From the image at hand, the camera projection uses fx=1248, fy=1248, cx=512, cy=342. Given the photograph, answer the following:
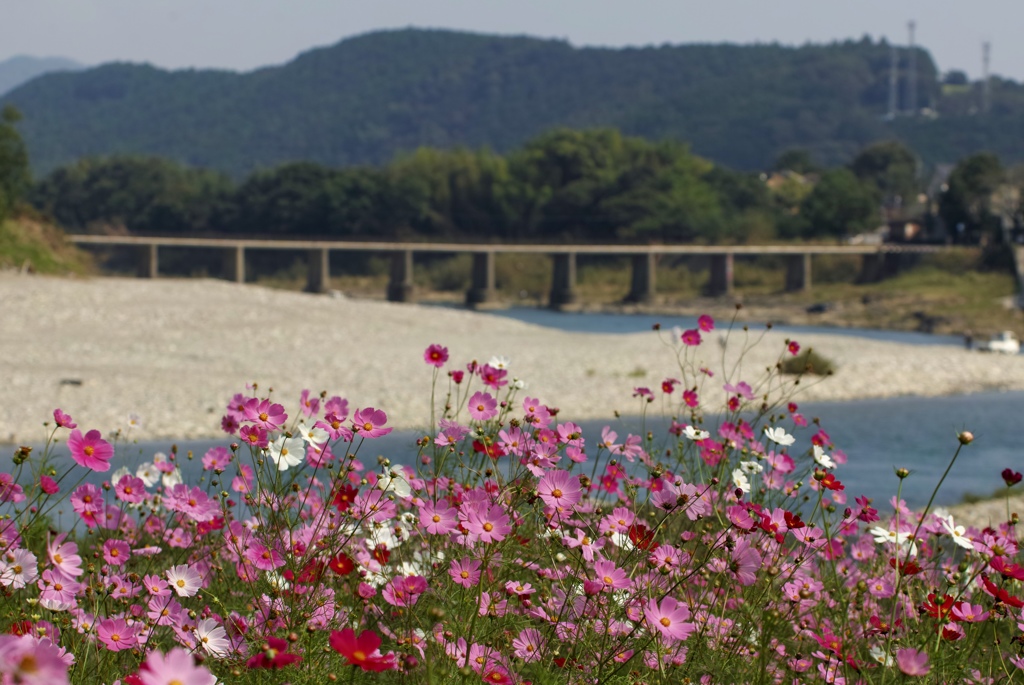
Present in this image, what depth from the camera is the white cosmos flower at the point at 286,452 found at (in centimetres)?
368

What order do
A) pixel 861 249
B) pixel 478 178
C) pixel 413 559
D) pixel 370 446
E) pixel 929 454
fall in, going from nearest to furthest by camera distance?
pixel 413 559, pixel 370 446, pixel 929 454, pixel 861 249, pixel 478 178

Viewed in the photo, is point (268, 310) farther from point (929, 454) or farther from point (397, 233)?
point (397, 233)

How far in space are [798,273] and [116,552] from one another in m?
85.9

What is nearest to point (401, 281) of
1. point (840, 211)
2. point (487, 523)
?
point (840, 211)

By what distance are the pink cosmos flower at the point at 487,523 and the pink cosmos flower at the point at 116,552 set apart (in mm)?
1476

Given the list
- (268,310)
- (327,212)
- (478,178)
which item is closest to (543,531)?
(268,310)

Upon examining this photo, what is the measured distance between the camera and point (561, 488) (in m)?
3.24

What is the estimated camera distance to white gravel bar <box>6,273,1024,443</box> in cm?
2094

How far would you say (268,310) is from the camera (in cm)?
3766

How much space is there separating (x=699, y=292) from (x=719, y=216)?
10.6 meters

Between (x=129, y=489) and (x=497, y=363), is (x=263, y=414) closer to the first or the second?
(x=129, y=489)

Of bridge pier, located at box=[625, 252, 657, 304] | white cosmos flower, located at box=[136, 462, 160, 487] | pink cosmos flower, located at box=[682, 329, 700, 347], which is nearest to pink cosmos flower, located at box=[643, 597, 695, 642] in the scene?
pink cosmos flower, located at box=[682, 329, 700, 347]

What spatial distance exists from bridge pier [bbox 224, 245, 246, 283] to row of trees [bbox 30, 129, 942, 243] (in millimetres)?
17302

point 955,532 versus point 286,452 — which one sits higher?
point 286,452
